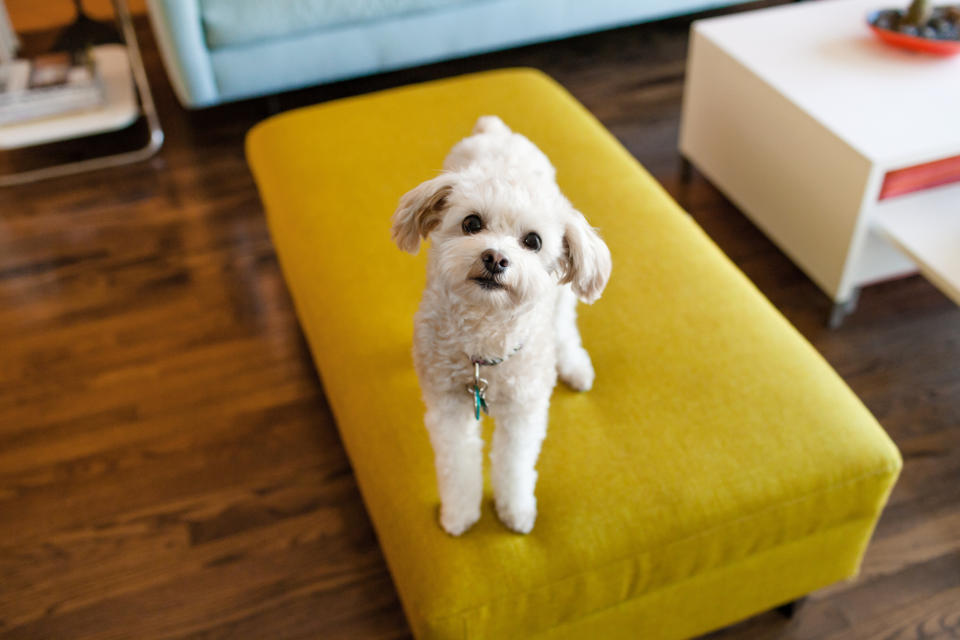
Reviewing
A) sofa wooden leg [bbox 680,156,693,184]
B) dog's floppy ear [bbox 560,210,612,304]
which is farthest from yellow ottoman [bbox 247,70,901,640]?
sofa wooden leg [bbox 680,156,693,184]

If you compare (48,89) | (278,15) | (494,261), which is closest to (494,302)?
(494,261)

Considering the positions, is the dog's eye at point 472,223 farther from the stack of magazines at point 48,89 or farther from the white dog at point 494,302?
the stack of magazines at point 48,89

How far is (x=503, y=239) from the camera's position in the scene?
980 millimetres

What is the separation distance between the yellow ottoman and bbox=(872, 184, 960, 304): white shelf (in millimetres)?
466

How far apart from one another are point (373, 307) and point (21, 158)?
1.85 metres

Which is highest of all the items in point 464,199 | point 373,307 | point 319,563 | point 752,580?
point 464,199

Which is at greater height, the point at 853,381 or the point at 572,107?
the point at 572,107

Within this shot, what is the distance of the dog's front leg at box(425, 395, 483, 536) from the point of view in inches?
45.5

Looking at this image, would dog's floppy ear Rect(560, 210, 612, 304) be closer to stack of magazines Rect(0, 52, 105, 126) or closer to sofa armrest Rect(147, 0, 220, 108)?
sofa armrest Rect(147, 0, 220, 108)

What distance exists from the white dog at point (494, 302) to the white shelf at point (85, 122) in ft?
5.42

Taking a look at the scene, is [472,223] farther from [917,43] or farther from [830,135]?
[917,43]

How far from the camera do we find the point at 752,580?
1322 mm

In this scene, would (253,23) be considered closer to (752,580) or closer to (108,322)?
(108,322)

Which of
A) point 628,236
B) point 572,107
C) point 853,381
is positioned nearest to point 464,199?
point 628,236
